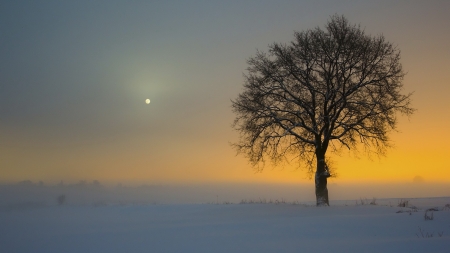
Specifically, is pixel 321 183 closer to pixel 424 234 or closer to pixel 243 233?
pixel 424 234

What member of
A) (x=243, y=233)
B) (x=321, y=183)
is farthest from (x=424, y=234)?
(x=321, y=183)

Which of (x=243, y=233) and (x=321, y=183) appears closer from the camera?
(x=243, y=233)

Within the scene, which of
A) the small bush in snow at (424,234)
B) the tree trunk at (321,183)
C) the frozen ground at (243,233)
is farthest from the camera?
the tree trunk at (321,183)

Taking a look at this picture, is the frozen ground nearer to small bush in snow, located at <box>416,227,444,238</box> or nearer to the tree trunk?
small bush in snow, located at <box>416,227,444,238</box>

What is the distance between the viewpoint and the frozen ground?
869 cm

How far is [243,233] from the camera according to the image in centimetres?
1041

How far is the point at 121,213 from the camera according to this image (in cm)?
1702

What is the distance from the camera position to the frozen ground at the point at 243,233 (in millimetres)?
8688

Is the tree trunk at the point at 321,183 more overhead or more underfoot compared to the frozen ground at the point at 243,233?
more overhead

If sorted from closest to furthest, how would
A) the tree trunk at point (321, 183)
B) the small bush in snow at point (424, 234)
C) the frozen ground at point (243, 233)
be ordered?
the frozen ground at point (243, 233)
the small bush in snow at point (424, 234)
the tree trunk at point (321, 183)

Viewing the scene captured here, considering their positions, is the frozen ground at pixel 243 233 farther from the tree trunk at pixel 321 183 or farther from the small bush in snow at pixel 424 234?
the tree trunk at pixel 321 183

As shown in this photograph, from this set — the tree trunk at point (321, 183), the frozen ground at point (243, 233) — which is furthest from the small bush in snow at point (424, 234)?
the tree trunk at point (321, 183)

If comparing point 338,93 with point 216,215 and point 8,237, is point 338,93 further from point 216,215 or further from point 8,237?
point 8,237

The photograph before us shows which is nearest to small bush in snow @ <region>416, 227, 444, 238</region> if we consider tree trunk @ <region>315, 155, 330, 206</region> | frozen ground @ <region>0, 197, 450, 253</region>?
frozen ground @ <region>0, 197, 450, 253</region>
